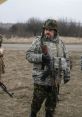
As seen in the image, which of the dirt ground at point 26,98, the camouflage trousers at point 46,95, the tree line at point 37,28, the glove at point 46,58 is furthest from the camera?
the tree line at point 37,28

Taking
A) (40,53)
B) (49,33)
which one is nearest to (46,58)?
(40,53)

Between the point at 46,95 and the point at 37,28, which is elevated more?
the point at 46,95

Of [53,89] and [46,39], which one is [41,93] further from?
[46,39]

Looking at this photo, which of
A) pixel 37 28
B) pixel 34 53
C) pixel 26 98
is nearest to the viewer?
pixel 34 53

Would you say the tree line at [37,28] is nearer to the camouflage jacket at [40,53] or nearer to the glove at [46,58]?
the camouflage jacket at [40,53]

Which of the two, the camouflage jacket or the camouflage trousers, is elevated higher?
the camouflage jacket

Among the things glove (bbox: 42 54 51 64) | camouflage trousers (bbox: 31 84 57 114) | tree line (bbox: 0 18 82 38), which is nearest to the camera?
glove (bbox: 42 54 51 64)

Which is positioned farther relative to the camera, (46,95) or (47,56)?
(46,95)

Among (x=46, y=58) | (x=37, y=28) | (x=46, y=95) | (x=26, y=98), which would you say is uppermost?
(x=46, y=58)

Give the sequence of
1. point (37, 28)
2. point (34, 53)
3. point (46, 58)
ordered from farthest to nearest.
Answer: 1. point (37, 28)
2. point (34, 53)
3. point (46, 58)

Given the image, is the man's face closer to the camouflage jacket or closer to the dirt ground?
the camouflage jacket

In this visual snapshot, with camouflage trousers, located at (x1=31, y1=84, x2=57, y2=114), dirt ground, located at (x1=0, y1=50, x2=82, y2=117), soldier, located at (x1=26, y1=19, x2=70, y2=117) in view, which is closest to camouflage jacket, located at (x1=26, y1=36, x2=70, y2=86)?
soldier, located at (x1=26, y1=19, x2=70, y2=117)

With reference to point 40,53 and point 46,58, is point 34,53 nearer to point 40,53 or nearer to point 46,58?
point 40,53

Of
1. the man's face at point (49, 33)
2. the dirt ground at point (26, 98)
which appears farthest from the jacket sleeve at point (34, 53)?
the dirt ground at point (26, 98)
